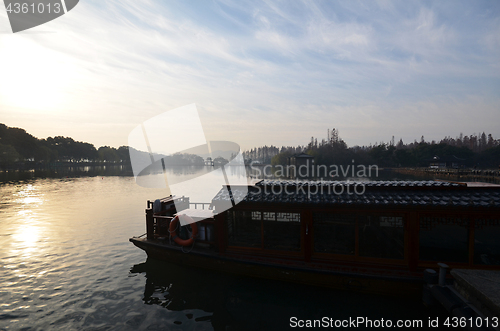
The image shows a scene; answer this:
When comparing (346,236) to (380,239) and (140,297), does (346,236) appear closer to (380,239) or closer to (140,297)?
(380,239)

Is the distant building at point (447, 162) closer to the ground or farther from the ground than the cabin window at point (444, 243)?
farther from the ground

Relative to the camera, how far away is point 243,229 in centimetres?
1155

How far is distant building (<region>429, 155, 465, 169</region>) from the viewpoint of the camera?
6919 cm

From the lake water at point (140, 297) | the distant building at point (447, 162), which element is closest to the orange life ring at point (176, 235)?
the lake water at point (140, 297)

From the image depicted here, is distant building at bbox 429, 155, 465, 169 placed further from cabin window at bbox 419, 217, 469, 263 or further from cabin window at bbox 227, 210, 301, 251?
cabin window at bbox 227, 210, 301, 251

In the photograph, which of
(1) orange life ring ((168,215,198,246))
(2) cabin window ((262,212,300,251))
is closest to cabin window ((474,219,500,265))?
(2) cabin window ((262,212,300,251))

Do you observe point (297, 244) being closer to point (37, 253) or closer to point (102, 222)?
point (37, 253)

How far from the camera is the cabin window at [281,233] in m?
9.75

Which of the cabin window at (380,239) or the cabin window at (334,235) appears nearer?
the cabin window at (380,239)

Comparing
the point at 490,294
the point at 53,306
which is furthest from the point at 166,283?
the point at 490,294

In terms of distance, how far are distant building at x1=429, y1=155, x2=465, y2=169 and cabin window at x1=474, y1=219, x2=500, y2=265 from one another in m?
71.9

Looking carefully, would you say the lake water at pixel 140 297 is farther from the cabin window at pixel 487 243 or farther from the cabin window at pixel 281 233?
the cabin window at pixel 487 243

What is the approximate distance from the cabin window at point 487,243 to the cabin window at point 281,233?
19.6ft

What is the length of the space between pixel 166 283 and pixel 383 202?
9.19m
